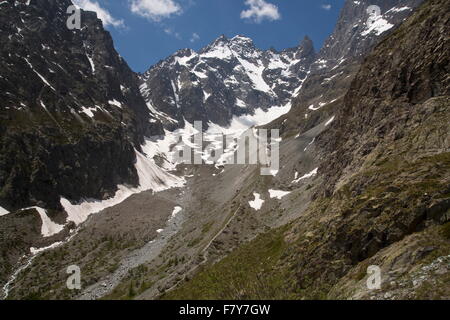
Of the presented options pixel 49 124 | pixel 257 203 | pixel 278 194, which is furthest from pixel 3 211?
pixel 278 194

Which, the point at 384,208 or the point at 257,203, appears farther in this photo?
the point at 257,203

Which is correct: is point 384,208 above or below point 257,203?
below

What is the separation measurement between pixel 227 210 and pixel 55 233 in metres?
42.6

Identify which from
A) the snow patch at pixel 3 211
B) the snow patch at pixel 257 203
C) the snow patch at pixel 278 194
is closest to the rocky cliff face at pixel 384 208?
the snow patch at pixel 257 203

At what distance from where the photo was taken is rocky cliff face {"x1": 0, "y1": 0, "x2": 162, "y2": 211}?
10231 cm

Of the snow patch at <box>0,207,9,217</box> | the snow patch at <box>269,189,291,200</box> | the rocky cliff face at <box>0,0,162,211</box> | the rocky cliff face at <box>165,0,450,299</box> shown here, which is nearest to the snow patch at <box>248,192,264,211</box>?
the snow patch at <box>269,189,291,200</box>

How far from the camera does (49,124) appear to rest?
122 m

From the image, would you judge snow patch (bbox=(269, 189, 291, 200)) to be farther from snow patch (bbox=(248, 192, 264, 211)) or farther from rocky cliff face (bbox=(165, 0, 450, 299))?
rocky cliff face (bbox=(165, 0, 450, 299))

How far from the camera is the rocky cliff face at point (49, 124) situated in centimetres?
10231

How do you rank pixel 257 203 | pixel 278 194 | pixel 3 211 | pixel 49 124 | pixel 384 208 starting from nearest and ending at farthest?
pixel 384 208, pixel 257 203, pixel 278 194, pixel 3 211, pixel 49 124

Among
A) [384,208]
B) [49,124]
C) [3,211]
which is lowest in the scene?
[384,208]

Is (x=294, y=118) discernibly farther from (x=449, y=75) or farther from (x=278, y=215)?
(x=449, y=75)

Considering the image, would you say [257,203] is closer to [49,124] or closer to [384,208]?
[384,208]
